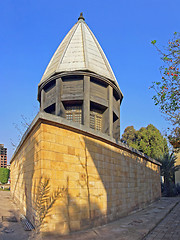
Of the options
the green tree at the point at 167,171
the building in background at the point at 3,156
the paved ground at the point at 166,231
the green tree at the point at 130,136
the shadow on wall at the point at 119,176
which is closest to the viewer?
the paved ground at the point at 166,231

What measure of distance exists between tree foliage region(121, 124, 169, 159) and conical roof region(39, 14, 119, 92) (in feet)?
61.2

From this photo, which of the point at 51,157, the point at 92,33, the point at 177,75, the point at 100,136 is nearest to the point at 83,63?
the point at 92,33

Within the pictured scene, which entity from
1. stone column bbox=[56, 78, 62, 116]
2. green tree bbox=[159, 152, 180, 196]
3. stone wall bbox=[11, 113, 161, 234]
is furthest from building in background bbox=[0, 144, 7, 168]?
stone wall bbox=[11, 113, 161, 234]

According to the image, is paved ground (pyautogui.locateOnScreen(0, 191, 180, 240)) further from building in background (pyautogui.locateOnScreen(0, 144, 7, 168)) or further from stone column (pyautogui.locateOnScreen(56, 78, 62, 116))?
building in background (pyautogui.locateOnScreen(0, 144, 7, 168))

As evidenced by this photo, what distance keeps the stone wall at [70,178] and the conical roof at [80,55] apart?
642 centimetres

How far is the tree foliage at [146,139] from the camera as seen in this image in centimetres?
3143

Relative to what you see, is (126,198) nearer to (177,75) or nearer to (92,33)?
(177,75)

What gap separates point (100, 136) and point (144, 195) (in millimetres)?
7005

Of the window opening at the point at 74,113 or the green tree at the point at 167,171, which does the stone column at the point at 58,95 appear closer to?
the window opening at the point at 74,113

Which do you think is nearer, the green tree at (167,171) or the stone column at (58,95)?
the stone column at (58,95)

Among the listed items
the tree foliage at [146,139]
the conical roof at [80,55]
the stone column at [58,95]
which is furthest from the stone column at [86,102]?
the tree foliage at [146,139]

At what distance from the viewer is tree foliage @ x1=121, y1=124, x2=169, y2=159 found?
31434mm

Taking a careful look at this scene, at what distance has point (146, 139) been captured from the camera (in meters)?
32.8

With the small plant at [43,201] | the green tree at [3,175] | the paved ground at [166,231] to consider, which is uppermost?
the small plant at [43,201]
